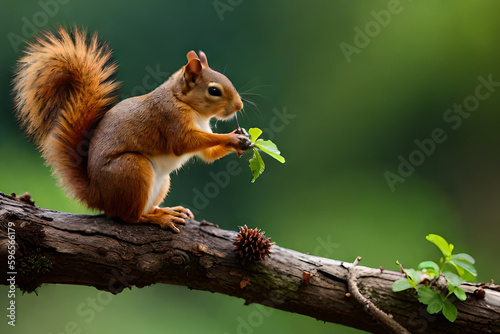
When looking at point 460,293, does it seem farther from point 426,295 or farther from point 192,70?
point 192,70

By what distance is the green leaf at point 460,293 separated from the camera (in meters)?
1.47

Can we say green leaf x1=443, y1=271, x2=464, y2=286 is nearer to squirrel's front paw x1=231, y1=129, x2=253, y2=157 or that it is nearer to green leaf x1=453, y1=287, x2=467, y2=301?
green leaf x1=453, y1=287, x2=467, y2=301

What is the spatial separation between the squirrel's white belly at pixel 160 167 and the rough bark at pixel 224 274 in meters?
0.14

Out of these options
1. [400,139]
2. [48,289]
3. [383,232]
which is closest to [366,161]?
[400,139]

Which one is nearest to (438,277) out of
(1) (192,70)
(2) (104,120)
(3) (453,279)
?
(3) (453,279)

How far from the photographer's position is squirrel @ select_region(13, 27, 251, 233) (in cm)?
157

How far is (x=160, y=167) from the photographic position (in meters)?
1.67

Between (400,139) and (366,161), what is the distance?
265 millimetres

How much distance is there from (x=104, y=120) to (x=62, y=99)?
0.56ft

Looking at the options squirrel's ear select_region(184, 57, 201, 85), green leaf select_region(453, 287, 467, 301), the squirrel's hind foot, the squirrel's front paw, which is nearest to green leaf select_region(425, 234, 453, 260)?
green leaf select_region(453, 287, 467, 301)

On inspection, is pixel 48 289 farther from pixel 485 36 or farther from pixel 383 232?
pixel 485 36

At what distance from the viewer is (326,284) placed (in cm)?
154

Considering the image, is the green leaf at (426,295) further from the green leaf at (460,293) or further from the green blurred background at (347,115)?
the green blurred background at (347,115)

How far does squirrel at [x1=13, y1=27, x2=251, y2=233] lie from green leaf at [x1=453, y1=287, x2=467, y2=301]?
857 mm
